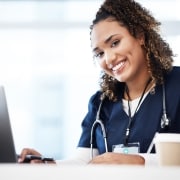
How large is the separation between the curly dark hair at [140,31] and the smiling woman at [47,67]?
56 cm

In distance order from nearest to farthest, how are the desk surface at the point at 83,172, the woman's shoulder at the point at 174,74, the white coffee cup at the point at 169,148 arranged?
the desk surface at the point at 83,172
the white coffee cup at the point at 169,148
the woman's shoulder at the point at 174,74

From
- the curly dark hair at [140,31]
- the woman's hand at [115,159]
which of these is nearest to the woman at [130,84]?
the curly dark hair at [140,31]

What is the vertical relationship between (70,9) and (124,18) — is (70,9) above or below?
above

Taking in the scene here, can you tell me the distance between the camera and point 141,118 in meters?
1.22

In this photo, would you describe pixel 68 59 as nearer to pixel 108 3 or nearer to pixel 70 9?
pixel 70 9

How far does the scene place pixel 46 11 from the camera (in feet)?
6.77

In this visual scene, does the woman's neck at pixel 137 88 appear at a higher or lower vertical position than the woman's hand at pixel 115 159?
higher

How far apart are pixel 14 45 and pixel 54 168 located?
5.59 feet

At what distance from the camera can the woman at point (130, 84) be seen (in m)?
1.20

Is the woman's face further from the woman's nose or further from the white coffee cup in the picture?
the white coffee cup

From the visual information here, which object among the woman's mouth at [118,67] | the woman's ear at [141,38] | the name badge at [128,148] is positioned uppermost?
the woman's ear at [141,38]

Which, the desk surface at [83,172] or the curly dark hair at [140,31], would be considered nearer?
the desk surface at [83,172]

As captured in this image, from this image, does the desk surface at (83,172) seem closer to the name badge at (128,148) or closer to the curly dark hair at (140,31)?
the name badge at (128,148)

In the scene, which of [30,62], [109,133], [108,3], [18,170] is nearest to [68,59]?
[30,62]
